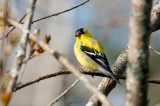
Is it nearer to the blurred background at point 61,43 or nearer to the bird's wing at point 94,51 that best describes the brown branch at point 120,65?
the bird's wing at point 94,51

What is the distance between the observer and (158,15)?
3.45 meters

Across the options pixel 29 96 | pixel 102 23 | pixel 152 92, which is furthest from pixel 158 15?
pixel 29 96

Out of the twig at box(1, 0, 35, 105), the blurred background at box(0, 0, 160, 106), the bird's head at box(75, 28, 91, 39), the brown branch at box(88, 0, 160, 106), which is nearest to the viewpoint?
the twig at box(1, 0, 35, 105)

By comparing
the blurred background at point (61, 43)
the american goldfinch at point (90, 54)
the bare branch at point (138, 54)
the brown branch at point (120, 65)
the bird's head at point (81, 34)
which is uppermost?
the bare branch at point (138, 54)

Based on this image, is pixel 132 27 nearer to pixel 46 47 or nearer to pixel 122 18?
pixel 46 47

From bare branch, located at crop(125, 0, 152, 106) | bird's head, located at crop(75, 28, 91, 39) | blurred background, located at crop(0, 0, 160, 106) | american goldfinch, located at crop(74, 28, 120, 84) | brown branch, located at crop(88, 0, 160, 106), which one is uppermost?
bare branch, located at crop(125, 0, 152, 106)

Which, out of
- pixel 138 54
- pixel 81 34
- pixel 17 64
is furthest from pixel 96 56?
pixel 17 64

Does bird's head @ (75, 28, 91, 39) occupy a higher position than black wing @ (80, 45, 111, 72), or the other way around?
black wing @ (80, 45, 111, 72)

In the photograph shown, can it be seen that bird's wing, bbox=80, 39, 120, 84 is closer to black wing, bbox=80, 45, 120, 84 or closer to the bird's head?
black wing, bbox=80, 45, 120, 84

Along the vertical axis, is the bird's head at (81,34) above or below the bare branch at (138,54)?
below

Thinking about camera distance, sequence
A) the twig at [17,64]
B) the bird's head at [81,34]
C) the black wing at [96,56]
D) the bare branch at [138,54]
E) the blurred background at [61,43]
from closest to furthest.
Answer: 1. the twig at [17,64]
2. the bare branch at [138,54]
3. the black wing at [96,56]
4. the bird's head at [81,34]
5. the blurred background at [61,43]

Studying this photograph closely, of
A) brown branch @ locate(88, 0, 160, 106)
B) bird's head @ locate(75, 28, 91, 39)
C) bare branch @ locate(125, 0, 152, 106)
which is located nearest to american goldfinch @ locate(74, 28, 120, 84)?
bird's head @ locate(75, 28, 91, 39)

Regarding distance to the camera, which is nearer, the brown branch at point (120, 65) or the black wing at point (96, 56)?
the brown branch at point (120, 65)

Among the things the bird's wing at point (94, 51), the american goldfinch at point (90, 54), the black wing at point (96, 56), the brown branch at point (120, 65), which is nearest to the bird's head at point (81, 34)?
the american goldfinch at point (90, 54)
